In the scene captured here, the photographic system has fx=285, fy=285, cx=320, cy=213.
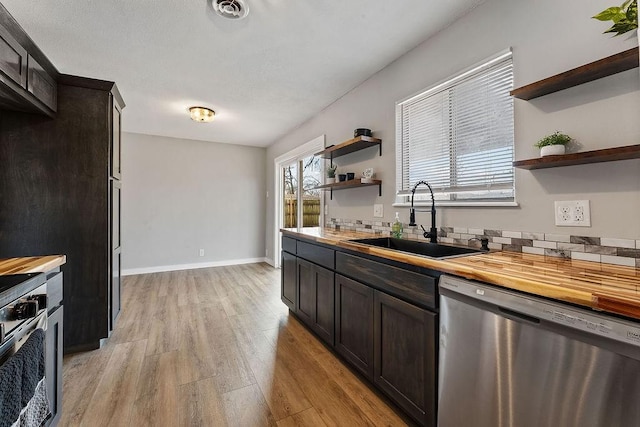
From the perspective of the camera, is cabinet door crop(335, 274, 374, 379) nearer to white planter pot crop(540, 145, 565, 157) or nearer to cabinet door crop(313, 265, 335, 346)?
cabinet door crop(313, 265, 335, 346)

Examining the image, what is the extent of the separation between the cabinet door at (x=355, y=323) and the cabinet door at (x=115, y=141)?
2089mm

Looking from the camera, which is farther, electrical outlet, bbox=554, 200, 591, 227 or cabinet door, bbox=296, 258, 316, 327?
cabinet door, bbox=296, 258, 316, 327

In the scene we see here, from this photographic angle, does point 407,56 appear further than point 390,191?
No

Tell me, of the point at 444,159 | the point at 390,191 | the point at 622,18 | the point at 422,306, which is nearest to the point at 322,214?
the point at 390,191

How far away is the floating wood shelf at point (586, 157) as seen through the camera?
1080 millimetres

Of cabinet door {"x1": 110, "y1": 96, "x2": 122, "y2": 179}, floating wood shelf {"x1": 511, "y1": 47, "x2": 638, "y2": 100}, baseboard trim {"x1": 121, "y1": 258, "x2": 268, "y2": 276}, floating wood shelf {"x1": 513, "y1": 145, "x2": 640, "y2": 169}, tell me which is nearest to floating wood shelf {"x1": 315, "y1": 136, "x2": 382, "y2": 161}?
floating wood shelf {"x1": 511, "y1": 47, "x2": 638, "y2": 100}

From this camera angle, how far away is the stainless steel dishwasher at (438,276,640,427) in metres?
0.78

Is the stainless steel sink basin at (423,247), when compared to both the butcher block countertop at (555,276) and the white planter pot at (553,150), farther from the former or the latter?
the white planter pot at (553,150)

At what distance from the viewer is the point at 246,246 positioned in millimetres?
5629

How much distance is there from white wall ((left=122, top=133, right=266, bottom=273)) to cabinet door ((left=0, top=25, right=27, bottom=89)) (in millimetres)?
3250

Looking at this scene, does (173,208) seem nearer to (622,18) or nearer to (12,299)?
(12,299)

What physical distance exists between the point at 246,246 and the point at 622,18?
5420 millimetres

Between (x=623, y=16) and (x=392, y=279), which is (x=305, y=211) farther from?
(x=623, y=16)

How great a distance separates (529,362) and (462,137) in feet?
4.74
